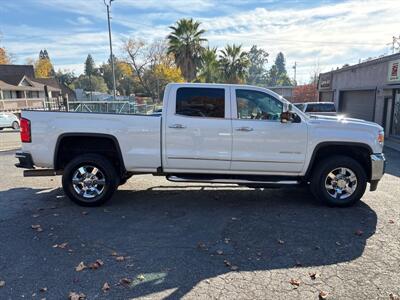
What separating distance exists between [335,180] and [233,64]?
36.7m

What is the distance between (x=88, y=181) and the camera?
535 cm

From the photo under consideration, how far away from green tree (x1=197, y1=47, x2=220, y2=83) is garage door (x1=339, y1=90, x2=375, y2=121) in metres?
18.2

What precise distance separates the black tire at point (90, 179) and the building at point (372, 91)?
14.4m

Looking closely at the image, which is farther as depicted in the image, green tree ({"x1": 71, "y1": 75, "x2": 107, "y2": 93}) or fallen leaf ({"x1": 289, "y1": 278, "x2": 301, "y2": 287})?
green tree ({"x1": 71, "y1": 75, "x2": 107, "y2": 93})

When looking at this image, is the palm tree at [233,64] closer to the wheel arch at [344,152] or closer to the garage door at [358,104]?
the garage door at [358,104]

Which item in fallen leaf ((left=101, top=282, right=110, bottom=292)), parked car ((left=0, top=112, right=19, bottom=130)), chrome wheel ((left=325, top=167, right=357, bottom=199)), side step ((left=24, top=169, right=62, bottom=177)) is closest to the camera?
fallen leaf ((left=101, top=282, right=110, bottom=292))

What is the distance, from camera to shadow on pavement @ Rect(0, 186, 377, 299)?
3.34m

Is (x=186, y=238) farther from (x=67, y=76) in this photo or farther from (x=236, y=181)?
(x=67, y=76)

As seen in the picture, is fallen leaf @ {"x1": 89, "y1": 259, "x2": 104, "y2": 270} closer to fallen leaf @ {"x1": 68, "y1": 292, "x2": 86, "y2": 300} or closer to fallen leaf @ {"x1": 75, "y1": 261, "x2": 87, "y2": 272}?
fallen leaf @ {"x1": 75, "y1": 261, "x2": 87, "y2": 272}

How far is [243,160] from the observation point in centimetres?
523

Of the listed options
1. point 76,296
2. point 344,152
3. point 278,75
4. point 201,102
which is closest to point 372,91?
point 344,152

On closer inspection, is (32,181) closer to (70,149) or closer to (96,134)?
(70,149)

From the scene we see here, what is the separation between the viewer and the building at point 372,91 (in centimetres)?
1516

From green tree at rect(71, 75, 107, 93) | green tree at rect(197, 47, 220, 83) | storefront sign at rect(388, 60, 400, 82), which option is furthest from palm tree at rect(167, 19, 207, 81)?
green tree at rect(71, 75, 107, 93)
